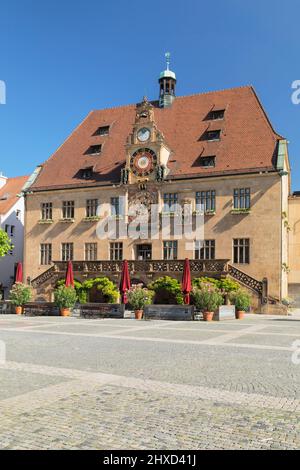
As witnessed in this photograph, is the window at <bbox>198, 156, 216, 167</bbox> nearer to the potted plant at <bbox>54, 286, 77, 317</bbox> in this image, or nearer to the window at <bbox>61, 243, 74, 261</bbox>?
the window at <bbox>61, 243, 74, 261</bbox>

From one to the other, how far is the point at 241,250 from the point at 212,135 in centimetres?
1045

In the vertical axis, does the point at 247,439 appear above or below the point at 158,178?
below

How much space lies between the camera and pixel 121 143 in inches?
1735

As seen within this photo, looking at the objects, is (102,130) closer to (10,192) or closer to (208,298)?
(10,192)

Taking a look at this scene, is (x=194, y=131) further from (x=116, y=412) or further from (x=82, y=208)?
(x=116, y=412)

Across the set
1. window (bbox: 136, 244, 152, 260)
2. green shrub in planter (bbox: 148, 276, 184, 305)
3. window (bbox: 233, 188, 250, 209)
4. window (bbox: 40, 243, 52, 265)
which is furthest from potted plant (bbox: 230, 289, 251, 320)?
window (bbox: 40, 243, 52, 265)

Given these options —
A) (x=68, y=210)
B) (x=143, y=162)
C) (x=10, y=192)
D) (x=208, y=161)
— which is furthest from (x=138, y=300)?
(x=10, y=192)

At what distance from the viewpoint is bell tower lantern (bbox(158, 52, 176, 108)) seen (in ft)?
153

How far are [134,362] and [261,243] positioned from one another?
2500cm

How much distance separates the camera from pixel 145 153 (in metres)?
39.7

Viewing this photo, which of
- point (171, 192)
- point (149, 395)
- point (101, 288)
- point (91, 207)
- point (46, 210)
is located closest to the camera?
point (149, 395)

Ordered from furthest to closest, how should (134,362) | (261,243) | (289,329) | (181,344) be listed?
(261,243), (289,329), (181,344), (134,362)

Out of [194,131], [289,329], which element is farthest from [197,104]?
[289,329]

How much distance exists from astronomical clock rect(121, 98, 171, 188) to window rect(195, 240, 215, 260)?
19.9 ft
